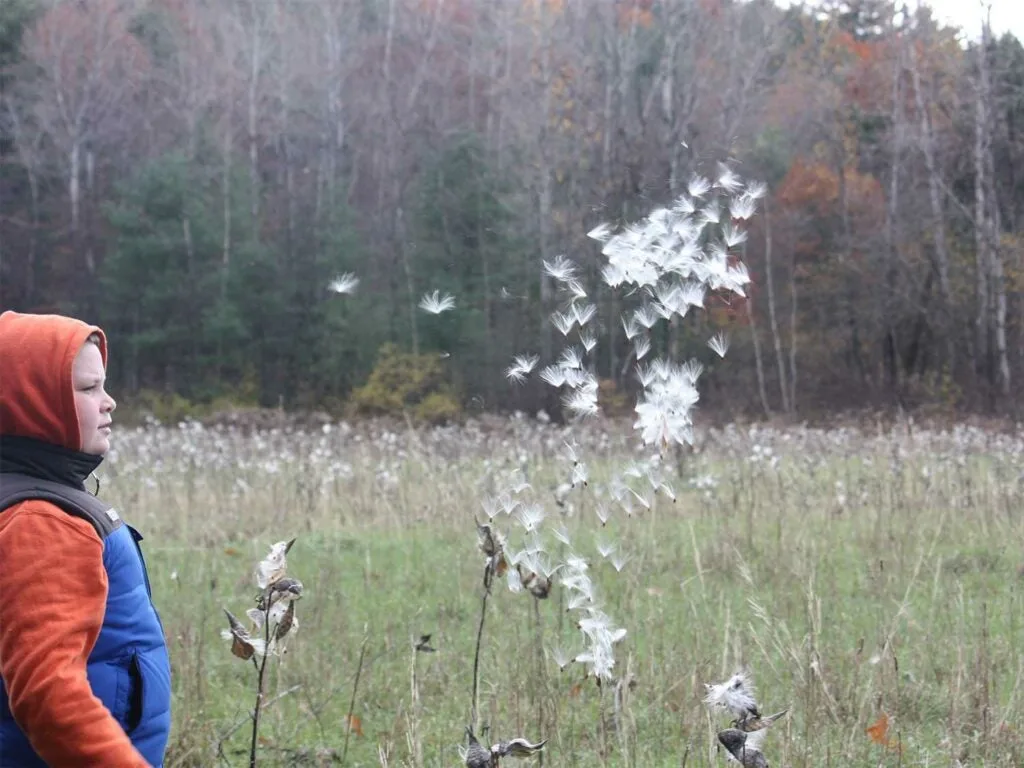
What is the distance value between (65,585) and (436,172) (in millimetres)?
22480

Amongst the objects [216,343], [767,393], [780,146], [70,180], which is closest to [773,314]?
[767,393]

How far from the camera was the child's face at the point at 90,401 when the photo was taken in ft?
7.11

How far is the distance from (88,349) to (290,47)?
33.1 meters

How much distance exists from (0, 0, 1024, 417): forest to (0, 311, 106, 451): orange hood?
17.6 m

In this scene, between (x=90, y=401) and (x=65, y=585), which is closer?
(x=65, y=585)

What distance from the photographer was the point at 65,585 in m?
2.03

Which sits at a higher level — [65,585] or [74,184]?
[74,184]

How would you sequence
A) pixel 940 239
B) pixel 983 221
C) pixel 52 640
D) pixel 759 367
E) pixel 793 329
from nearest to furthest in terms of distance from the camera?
1. pixel 52 640
2. pixel 983 221
3. pixel 940 239
4. pixel 759 367
5. pixel 793 329

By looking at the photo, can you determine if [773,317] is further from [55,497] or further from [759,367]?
[55,497]

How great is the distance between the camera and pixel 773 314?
30.2 meters

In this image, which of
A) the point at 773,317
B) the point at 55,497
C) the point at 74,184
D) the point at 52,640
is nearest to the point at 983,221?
the point at 773,317

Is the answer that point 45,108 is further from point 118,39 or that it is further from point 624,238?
point 624,238

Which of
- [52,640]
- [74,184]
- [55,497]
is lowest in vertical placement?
[52,640]

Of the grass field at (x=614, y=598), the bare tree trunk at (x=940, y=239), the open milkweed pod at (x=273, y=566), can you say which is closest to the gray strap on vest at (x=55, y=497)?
the open milkweed pod at (x=273, y=566)
